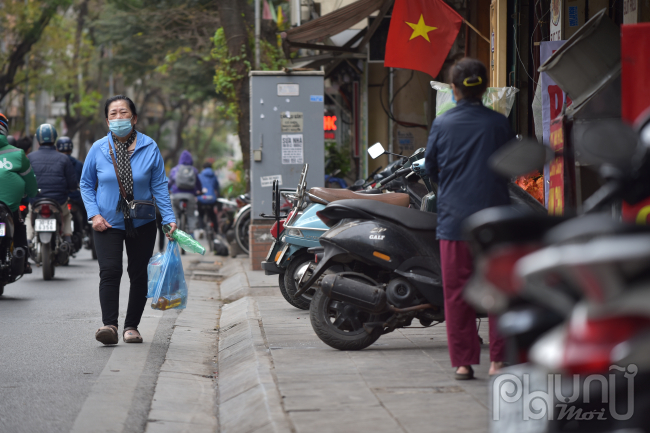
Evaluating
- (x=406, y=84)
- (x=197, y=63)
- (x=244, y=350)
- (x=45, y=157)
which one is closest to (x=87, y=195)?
(x=244, y=350)

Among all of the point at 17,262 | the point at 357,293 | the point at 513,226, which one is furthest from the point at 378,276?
the point at 17,262

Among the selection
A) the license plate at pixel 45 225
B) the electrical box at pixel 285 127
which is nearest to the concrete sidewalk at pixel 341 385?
the electrical box at pixel 285 127

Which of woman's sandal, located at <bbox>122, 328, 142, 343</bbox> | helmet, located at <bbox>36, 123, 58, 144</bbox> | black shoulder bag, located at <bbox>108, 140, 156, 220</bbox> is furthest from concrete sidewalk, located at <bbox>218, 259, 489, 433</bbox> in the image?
helmet, located at <bbox>36, 123, 58, 144</bbox>

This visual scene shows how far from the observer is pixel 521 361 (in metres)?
2.44

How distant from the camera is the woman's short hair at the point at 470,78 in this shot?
4.57 m

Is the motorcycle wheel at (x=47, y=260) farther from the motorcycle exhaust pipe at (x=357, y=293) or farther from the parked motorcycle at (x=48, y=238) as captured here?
the motorcycle exhaust pipe at (x=357, y=293)

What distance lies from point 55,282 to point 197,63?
40.6ft

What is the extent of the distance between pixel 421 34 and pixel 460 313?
5.26 metres

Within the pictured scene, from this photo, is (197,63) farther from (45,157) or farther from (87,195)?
(87,195)

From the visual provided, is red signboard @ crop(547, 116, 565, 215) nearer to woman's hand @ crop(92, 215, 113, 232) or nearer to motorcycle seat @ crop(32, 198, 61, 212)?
woman's hand @ crop(92, 215, 113, 232)

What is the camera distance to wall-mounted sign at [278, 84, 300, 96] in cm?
1152

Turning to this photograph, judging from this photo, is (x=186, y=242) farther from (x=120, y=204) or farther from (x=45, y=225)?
(x=45, y=225)

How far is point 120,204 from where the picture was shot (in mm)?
6164

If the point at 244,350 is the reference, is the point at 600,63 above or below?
above
